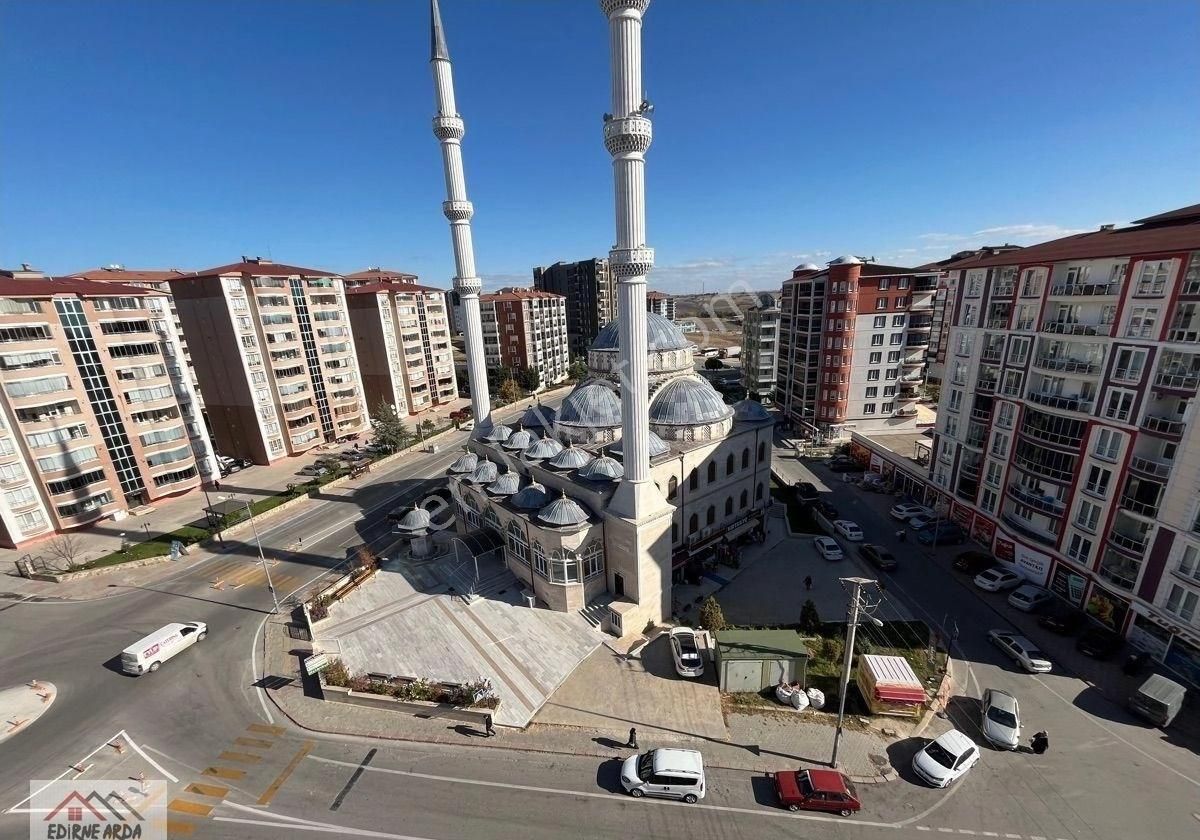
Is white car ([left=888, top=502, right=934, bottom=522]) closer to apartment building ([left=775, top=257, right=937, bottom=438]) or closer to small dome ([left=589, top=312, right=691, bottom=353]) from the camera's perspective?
apartment building ([left=775, top=257, right=937, bottom=438])

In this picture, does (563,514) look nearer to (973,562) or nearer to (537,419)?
(537,419)

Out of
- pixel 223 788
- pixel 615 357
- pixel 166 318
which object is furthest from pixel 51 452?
pixel 615 357

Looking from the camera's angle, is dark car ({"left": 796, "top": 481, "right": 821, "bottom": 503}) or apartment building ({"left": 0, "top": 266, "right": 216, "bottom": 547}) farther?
dark car ({"left": 796, "top": 481, "right": 821, "bottom": 503})

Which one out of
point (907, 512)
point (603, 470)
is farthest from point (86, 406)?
point (907, 512)

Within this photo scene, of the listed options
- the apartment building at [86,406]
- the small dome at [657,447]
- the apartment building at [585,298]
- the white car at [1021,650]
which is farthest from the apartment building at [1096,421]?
the apartment building at [585,298]

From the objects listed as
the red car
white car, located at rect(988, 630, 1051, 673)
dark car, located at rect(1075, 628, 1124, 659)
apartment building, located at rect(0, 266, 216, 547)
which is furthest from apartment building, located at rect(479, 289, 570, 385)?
dark car, located at rect(1075, 628, 1124, 659)

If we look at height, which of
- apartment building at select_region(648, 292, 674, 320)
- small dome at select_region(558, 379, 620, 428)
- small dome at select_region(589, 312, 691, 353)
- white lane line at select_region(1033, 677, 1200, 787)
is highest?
apartment building at select_region(648, 292, 674, 320)

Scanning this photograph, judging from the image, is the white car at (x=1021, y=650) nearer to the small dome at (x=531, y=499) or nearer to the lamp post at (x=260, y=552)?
the small dome at (x=531, y=499)
